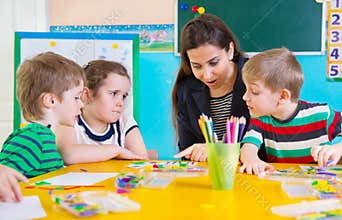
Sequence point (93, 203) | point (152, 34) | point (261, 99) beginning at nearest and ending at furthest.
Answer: point (93, 203) < point (261, 99) < point (152, 34)

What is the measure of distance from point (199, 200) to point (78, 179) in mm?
342

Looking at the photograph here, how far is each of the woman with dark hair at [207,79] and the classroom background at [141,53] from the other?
124 cm

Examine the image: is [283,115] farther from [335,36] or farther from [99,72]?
[335,36]

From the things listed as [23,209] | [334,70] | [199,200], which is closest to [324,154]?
[199,200]

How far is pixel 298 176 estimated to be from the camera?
101 centimetres

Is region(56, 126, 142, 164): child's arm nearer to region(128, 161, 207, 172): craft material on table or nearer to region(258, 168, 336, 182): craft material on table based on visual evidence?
region(128, 161, 207, 172): craft material on table


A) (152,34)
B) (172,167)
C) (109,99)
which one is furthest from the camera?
(152,34)

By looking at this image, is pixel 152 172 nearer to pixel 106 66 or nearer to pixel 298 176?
pixel 298 176

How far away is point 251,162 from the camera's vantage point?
3.78 feet

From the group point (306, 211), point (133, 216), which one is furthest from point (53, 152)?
point (306, 211)

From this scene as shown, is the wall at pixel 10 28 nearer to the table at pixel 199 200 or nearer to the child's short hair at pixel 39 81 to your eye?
the child's short hair at pixel 39 81

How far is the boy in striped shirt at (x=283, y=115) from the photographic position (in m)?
1.45

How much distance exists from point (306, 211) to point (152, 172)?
448mm

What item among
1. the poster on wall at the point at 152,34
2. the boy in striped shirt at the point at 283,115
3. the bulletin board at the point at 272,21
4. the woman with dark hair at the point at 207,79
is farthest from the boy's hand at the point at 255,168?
the poster on wall at the point at 152,34
